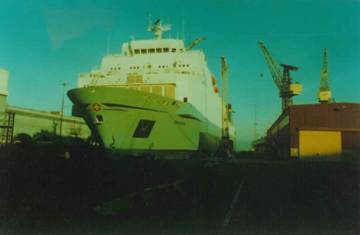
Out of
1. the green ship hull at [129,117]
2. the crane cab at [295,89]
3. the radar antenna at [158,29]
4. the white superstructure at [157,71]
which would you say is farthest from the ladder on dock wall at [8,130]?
the crane cab at [295,89]

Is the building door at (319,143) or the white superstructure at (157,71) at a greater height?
the white superstructure at (157,71)

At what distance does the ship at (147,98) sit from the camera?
20750mm

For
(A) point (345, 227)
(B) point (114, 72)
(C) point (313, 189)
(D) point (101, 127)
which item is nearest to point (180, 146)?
(D) point (101, 127)

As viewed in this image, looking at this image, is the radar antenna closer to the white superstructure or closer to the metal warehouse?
the white superstructure

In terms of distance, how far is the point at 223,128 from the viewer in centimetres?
5422

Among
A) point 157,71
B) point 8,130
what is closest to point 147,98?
point 157,71

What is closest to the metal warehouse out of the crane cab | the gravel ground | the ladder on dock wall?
the gravel ground

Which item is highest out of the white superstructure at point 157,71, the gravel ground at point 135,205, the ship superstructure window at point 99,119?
the white superstructure at point 157,71

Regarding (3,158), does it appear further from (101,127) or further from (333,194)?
(333,194)

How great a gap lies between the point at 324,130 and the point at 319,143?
1.56 meters

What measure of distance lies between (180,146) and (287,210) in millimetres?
16907

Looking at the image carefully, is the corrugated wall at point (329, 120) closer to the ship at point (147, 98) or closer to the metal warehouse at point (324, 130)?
the metal warehouse at point (324, 130)

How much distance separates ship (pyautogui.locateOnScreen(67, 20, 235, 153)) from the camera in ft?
68.1

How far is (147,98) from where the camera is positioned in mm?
21484
